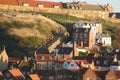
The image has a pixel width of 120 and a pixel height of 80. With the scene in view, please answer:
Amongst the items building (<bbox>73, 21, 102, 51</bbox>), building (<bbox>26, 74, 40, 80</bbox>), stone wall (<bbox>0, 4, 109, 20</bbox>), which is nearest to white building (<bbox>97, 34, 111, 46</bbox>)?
building (<bbox>73, 21, 102, 51</bbox>)

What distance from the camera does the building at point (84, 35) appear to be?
10450 centimetres

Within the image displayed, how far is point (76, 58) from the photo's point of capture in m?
89.4

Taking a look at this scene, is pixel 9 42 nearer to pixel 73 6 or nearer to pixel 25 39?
pixel 25 39

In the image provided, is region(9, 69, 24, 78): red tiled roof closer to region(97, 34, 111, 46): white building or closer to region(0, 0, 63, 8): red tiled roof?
region(97, 34, 111, 46): white building

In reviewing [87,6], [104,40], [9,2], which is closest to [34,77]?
[104,40]

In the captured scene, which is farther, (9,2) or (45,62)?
(9,2)

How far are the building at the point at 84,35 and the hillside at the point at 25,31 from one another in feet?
12.7

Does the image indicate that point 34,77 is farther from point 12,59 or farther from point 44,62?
point 12,59

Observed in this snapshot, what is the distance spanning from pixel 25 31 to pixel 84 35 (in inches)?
451

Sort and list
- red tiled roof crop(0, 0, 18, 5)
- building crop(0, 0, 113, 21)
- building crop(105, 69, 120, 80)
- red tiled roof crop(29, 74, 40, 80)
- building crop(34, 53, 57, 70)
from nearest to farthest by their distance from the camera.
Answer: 1. red tiled roof crop(29, 74, 40, 80)
2. building crop(105, 69, 120, 80)
3. building crop(34, 53, 57, 70)
4. red tiled roof crop(0, 0, 18, 5)
5. building crop(0, 0, 113, 21)

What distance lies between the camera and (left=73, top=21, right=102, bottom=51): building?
104 metres

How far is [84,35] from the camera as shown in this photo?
106625 mm

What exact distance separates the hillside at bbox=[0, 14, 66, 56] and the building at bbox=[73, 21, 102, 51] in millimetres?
3869

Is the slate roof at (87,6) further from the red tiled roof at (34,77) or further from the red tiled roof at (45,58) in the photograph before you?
the red tiled roof at (34,77)
